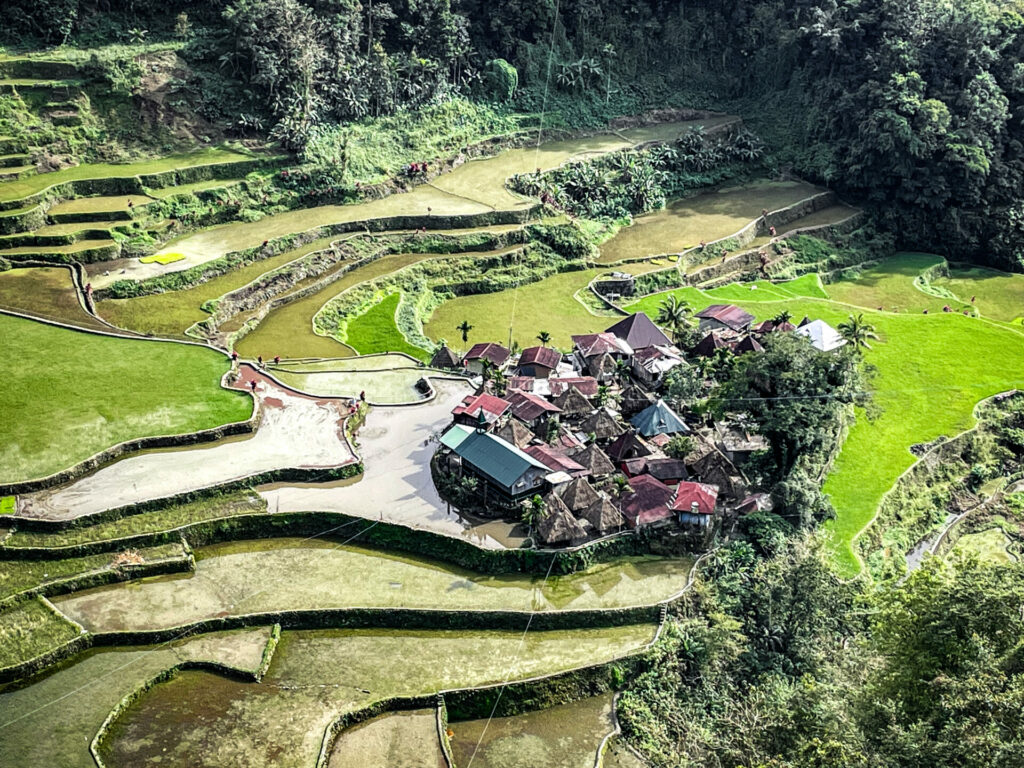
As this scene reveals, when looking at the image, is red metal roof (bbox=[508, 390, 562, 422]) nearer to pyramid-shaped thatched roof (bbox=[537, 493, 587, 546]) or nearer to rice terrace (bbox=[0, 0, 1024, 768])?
rice terrace (bbox=[0, 0, 1024, 768])

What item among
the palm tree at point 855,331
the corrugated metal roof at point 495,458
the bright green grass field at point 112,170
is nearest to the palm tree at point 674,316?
the palm tree at point 855,331

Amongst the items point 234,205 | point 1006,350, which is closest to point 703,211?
point 1006,350

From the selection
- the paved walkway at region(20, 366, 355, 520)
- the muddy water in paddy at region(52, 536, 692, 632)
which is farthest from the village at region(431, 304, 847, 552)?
the paved walkway at region(20, 366, 355, 520)

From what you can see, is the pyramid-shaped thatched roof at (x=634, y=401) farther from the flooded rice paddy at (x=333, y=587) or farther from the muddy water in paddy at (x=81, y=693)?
the muddy water in paddy at (x=81, y=693)

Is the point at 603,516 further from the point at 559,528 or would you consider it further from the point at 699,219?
the point at 699,219

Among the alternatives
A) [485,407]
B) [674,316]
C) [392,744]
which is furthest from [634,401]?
[392,744]

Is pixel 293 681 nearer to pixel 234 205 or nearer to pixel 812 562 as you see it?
pixel 812 562
